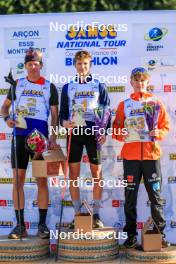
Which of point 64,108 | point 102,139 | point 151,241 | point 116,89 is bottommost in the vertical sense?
point 151,241

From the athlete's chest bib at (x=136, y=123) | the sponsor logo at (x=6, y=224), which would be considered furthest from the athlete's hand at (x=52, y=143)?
the sponsor logo at (x=6, y=224)

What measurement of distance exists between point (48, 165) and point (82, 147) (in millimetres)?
402

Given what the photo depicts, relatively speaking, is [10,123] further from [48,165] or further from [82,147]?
[82,147]

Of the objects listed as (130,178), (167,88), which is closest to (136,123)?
(130,178)

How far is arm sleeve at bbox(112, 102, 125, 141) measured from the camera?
6.37 m

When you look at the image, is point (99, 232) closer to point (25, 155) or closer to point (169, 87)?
point (25, 155)

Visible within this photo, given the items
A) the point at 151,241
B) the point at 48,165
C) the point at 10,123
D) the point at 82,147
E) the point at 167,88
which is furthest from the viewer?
the point at 167,88

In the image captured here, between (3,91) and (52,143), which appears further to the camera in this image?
(3,91)

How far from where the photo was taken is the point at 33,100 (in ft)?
21.1

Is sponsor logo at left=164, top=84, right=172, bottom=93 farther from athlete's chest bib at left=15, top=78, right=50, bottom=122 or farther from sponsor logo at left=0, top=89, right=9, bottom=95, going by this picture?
sponsor logo at left=0, top=89, right=9, bottom=95

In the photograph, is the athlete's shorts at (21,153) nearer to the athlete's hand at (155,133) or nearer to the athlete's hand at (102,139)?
the athlete's hand at (102,139)

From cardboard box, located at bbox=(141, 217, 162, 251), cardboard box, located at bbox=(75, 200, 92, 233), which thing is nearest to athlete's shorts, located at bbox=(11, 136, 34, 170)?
cardboard box, located at bbox=(75, 200, 92, 233)

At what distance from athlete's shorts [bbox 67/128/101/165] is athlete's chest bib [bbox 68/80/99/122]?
0.60 ft

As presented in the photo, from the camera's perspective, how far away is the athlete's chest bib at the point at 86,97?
20.8 feet
